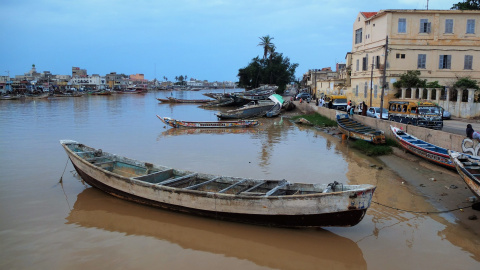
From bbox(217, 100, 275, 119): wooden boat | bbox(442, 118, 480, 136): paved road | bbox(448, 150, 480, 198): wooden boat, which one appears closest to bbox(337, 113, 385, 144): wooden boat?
bbox(442, 118, 480, 136): paved road

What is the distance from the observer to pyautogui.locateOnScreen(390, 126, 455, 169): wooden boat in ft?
41.2

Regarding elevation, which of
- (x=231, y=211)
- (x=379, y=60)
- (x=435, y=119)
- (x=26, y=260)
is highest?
(x=379, y=60)

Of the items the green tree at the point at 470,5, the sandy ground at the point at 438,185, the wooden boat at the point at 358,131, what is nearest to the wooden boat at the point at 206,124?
the wooden boat at the point at 358,131

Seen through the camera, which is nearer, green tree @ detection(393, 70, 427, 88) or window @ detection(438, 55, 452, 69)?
green tree @ detection(393, 70, 427, 88)

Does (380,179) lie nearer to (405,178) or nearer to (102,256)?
(405,178)

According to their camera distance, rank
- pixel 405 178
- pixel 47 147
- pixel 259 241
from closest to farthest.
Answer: pixel 259 241, pixel 405 178, pixel 47 147

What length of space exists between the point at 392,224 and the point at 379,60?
72.9ft

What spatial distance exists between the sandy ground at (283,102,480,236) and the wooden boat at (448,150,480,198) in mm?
718

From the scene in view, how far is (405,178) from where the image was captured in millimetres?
12570

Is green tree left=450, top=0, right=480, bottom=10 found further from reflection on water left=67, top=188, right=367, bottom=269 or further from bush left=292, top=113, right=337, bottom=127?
reflection on water left=67, top=188, right=367, bottom=269

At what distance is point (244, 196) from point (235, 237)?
3.30 ft

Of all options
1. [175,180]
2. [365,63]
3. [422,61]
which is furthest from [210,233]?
[365,63]

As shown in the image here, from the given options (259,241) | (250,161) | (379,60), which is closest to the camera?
(259,241)

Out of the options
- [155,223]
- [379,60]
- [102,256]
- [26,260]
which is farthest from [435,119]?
[26,260]
